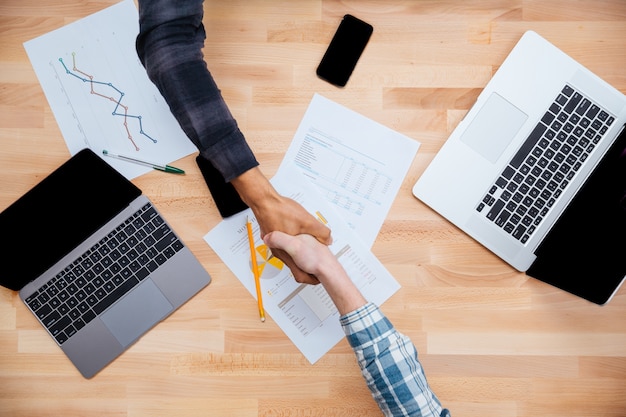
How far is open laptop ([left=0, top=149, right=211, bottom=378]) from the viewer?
42.4 inches

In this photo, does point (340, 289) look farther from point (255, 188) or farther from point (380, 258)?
point (255, 188)

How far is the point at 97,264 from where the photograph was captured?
42.9 inches

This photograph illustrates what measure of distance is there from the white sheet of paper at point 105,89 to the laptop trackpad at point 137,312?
305 mm

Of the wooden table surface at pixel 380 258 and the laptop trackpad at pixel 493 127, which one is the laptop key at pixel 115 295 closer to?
the wooden table surface at pixel 380 258

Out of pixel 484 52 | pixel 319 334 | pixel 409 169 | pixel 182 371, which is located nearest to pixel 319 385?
pixel 319 334

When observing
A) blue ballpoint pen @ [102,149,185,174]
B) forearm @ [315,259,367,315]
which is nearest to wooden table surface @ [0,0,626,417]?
blue ballpoint pen @ [102,149,185,174]

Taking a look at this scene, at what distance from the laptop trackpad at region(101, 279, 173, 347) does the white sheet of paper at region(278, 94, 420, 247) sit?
462 mm

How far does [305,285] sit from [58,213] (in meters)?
0.57

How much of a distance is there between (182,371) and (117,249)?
0.32 m

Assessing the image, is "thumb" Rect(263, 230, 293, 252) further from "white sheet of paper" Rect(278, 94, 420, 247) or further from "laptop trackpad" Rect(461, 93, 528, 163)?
"laptop trackpad" Rect(461, 93, 528, 163)

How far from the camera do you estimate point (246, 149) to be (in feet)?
3.20

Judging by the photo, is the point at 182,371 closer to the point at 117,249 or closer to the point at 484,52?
the point at 117,249

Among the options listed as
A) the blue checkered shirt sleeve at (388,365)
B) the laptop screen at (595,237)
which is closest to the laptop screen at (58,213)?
the blue checkered shirt sleeve at (388,365)

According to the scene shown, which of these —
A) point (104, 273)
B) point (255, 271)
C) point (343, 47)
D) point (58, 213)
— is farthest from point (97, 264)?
point (343, 47)
